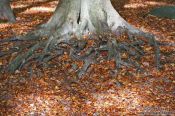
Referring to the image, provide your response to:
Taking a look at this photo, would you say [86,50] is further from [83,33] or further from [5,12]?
[5,12]

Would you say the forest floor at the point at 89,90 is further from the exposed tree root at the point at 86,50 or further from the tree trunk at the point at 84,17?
the tree trunk at the point at 84,17

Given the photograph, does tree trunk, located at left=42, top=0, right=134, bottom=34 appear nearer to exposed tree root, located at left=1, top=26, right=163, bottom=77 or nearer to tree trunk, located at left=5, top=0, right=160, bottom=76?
tree trunk, located at left=5, top=0, right=160, bottom=76

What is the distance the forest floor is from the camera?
7.46 m

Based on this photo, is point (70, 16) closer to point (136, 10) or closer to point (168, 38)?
point (168, 38)

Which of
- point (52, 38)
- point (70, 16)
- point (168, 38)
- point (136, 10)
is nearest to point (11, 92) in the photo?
point (52, 38)

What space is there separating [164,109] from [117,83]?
131 centimetres

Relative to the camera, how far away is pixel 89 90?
8.16 m

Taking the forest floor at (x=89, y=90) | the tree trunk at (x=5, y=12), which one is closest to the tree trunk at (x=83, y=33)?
the forest floor at (x=89, y=90)

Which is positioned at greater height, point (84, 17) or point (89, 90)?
point (84, 17)

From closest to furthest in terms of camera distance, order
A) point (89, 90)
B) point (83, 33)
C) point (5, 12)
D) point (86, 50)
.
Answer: point (89, 90), point (86, 50), point (83, 33), point (5, 12)

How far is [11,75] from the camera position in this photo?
8.83 metres

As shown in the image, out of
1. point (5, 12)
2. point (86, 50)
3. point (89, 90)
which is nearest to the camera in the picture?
point (89, 90)

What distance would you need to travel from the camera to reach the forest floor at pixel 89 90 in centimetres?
746

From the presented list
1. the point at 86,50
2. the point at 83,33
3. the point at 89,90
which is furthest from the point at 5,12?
the point at 89,90
